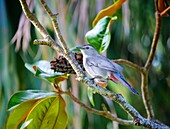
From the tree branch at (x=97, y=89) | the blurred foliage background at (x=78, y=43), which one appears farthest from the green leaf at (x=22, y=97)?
the blurred foliage background at (x=78, y=43)

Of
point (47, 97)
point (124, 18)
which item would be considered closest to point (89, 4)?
point (124, 18)

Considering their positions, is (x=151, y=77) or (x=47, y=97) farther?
(x=151, y=77)

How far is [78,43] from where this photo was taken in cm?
143

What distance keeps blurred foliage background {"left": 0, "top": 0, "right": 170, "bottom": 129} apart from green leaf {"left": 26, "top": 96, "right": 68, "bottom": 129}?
63 centimetres

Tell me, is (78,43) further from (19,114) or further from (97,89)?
(97,89)

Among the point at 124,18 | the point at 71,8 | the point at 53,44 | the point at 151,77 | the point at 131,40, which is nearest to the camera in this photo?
the point at 53,44

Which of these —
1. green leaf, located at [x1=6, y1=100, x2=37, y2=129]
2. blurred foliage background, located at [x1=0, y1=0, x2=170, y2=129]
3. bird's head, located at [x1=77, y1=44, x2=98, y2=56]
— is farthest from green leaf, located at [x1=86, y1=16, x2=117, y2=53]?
blurred foliage background, located at [x1=0, y1=0, x2=170, y2=129]

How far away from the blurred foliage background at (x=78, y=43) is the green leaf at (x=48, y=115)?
0.63 metres

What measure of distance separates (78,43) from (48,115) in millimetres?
739

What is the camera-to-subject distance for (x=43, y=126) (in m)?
0.69

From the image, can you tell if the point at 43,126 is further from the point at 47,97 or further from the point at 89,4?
the point at 89,4

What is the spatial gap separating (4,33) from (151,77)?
2.18 ft

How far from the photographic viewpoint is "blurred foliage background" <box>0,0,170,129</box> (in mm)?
1435

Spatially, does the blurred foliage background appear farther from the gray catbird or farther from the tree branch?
the tree branch
